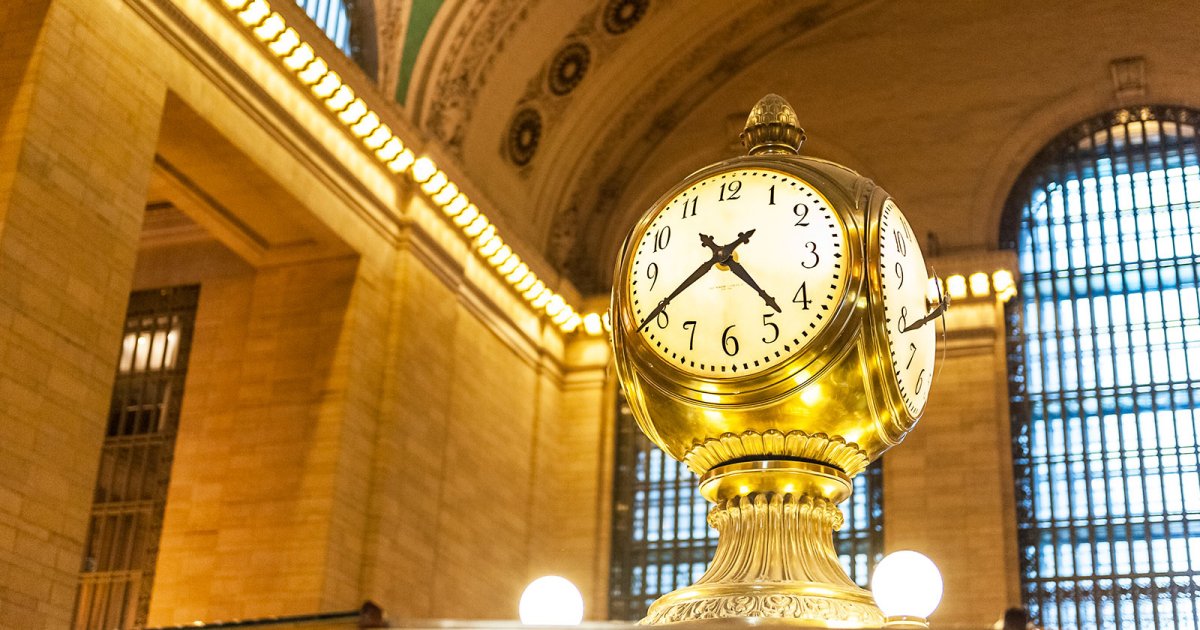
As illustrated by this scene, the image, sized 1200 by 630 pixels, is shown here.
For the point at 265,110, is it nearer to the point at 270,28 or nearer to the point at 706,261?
the point at 270,28

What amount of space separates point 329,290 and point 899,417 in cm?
1225

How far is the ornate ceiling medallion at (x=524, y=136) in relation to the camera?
16.2 m

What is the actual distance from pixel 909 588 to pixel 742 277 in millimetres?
391

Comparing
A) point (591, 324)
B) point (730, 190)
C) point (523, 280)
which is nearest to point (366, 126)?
point (523, 280)

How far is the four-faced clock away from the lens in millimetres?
1700

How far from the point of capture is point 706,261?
172 cm

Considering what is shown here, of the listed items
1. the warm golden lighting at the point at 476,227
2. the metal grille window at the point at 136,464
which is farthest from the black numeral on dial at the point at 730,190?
the warm golden lighting at the point at 476,227

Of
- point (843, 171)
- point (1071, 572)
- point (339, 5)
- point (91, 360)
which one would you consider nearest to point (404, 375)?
point (339, 5)

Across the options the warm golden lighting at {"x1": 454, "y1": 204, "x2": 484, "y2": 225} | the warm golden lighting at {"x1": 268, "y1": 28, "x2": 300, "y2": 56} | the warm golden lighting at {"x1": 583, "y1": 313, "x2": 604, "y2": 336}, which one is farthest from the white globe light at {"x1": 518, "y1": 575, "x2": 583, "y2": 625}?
the warm golden lighting at {"x1": 583, "y1": 313, "x2": 604, "y2": 336}

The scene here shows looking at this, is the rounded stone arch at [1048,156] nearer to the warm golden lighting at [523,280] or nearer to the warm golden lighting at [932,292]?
the warm golden lighting at [523,280]

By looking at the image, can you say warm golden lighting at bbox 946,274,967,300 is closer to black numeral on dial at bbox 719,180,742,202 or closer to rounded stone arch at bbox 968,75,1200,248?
rounded stone arch at bbox 968,75,1200,248

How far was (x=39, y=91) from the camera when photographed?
9.70 m

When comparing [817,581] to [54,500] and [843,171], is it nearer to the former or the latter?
[843,171]

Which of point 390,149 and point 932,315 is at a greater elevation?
point 390,149
